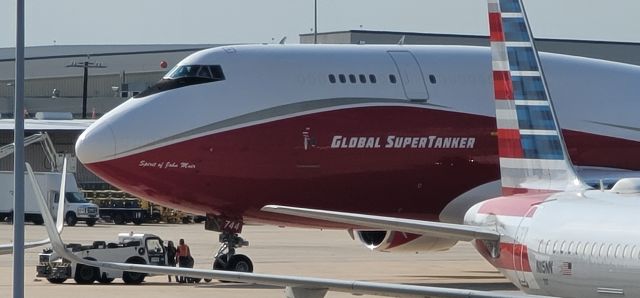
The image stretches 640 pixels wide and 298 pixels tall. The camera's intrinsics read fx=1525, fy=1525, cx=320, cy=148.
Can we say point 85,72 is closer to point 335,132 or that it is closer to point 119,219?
point 119,219

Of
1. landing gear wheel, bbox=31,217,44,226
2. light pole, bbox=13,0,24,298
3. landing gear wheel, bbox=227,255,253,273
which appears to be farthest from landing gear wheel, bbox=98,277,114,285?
landing gear wheel, bbox=31,217,44,226

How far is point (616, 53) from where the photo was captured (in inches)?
3155

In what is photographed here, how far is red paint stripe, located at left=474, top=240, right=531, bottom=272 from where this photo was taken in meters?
18.6

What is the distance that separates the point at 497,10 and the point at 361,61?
7.31 meters

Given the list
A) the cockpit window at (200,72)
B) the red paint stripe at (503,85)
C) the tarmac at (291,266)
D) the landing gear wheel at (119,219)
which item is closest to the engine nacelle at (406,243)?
the tarmac at (291,266)

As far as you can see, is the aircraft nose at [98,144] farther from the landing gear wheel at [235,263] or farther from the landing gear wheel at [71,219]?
the landing gear wheel at [71,219]

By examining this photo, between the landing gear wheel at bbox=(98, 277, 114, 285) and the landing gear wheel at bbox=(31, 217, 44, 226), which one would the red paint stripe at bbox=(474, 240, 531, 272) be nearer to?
the landing gear wheel at bbox=(98, 277, 114, 285)

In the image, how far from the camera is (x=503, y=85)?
2191 cm

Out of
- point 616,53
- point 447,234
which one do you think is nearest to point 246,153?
point 447,234

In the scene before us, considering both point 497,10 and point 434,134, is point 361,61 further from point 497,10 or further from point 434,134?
point 497,10

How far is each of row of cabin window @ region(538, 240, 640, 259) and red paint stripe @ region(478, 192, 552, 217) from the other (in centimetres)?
117

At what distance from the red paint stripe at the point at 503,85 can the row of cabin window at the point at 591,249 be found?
3982mm

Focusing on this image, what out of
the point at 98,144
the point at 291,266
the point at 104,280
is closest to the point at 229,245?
the point at 104,280

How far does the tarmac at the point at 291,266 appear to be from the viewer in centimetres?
2730
